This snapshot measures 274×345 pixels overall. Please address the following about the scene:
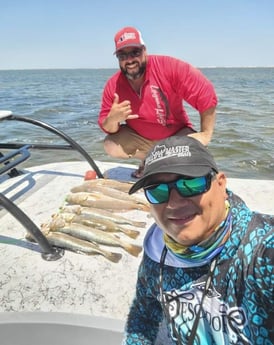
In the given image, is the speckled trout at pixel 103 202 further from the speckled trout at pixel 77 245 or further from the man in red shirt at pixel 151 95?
the man in red shirt at pixel 151 95

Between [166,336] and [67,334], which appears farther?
[67,334]

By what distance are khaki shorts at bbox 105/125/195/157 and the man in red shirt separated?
0.01 metres

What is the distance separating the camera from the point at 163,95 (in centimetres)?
451

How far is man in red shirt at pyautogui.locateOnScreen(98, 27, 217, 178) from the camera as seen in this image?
169 inches

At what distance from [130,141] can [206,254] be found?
3.72 metres

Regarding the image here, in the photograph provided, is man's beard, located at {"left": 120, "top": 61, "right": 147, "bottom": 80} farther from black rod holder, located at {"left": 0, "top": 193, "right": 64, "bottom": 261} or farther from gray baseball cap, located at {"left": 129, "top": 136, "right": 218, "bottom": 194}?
gray baseball cap, located at {"left": 129, "top": 136, "right": 218, "bottom": 194}

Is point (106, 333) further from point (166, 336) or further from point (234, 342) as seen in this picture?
point (234, 342)

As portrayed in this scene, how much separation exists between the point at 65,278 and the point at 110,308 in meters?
0.47

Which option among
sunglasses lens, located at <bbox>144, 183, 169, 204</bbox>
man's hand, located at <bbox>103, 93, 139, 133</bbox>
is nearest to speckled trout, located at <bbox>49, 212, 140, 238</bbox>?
man's hand, located at <bbox>103, 93, 139, 133</bbox>

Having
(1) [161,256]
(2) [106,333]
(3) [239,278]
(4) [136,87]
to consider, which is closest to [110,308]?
(2) [106,333]

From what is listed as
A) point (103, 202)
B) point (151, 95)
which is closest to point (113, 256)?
point (103, 202)

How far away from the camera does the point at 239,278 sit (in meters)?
1.33

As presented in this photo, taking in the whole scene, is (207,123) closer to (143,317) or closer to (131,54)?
(131,54)

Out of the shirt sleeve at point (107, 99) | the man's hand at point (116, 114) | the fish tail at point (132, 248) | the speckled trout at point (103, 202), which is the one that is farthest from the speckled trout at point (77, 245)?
the shirt sleeve at point (107, 99)
